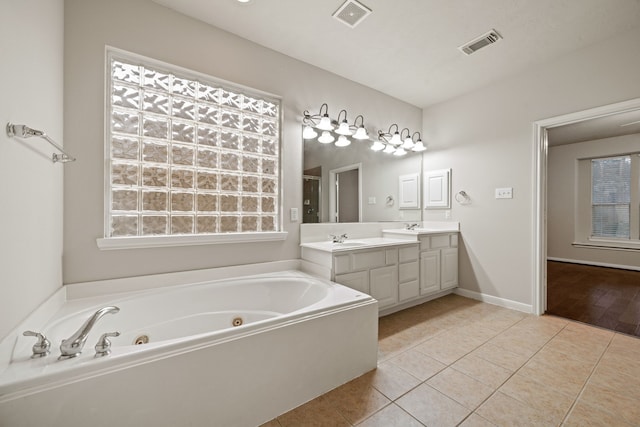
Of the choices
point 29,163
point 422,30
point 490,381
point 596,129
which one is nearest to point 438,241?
point 490,381

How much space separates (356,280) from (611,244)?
17.8 ft

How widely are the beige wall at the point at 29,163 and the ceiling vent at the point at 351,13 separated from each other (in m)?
1.73

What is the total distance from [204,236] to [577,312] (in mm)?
3671

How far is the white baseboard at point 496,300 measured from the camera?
2.75 meters

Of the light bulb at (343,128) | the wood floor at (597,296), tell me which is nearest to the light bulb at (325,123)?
the light bulb at (343,128)

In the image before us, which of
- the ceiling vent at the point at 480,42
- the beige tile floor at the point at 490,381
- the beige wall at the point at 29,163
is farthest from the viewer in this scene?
the ceiling vent at the point at 480,42

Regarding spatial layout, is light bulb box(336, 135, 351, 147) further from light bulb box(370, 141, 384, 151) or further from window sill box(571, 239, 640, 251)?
window sill box(571, 239, 640, 251)

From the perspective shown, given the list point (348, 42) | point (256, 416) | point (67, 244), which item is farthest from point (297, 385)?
point (348, 42)

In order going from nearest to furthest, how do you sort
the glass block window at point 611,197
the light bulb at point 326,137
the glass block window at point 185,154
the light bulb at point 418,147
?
the glass block window at point 185,154 → the light bulb at point 326,137 → the light bulb at point 418,147 → the glass block window at point 611,197

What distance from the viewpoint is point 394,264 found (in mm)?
2605

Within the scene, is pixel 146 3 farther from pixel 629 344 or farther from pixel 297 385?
pixel 629 344


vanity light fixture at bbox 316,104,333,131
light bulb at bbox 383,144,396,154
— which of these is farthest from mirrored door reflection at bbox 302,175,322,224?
light bulb at bbox 383,144,396,154

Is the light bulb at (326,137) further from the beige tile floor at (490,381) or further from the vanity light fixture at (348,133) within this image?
the beige tile floor at (490,381)

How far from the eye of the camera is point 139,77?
1861mm
